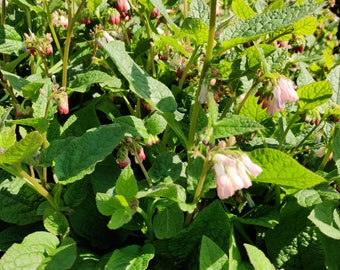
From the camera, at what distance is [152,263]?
1.86m

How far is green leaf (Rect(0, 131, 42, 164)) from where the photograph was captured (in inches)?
58.7

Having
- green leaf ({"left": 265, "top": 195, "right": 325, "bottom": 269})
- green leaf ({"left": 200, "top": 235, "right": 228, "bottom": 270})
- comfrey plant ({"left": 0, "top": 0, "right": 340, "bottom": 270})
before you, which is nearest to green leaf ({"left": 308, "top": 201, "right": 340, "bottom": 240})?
comfrey plant ({"left": 0, "top": 0, "right": 340, "bottom": 270})

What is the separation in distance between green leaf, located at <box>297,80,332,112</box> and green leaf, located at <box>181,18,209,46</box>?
0.48m

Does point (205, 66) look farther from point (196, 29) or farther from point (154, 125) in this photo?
point (154, 125)

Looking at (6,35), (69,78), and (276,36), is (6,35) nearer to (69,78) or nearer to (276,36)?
(69,78)

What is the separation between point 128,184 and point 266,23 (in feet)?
2.27

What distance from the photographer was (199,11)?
71.7 inches

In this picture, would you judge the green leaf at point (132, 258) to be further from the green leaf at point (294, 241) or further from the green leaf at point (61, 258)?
the green leaf at point (294, 241)

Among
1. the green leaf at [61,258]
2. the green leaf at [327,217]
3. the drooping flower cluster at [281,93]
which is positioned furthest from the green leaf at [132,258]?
the drooping flower cluster at [281,93]

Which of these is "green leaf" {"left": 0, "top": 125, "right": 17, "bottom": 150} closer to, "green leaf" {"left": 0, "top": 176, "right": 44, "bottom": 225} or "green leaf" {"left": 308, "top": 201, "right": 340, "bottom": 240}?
"green leaf" {"left": 0, "top": 176, "right": 44, "bottom": 225}

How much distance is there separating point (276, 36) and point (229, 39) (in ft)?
1.65

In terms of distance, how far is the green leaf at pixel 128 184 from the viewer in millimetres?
1574

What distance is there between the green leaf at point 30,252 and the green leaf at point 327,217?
0.91 metres

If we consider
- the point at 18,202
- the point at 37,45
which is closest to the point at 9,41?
the point at 37,45
